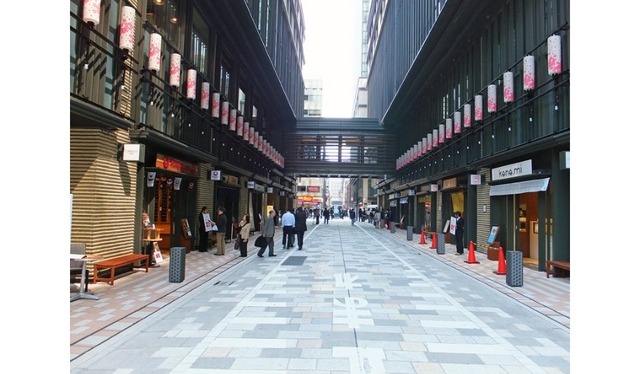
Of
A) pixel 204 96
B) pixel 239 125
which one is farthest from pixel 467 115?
pixel 239 125

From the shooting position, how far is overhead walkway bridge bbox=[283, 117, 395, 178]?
1604 inches

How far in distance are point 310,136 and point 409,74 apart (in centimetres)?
1663

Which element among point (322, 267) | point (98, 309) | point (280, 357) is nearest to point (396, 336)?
point (280, 357)

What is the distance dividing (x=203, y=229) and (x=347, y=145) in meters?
25.8

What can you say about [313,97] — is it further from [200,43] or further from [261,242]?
[261,242]

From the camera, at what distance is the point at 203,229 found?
17094 millimetres

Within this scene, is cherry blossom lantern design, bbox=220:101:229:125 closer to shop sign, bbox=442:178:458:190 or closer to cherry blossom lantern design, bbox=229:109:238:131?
cherry blossom lantern design, bbox=229:109:238:131

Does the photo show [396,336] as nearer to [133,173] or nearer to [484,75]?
[133,173]

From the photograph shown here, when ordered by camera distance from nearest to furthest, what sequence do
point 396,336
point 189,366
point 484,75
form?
point 189,366 → point 396,336 → point 484,75

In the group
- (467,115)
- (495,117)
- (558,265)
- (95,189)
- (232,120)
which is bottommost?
(558,265)

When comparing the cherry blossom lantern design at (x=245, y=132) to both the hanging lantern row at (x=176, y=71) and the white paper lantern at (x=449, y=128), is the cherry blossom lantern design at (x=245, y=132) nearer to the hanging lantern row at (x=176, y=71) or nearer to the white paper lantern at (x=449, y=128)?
the hanging lantern row at (x=176, y=71)

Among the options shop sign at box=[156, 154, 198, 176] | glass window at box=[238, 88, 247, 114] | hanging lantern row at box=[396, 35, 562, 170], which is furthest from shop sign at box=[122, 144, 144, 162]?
glass window at box=[238, 88, 247, 114]

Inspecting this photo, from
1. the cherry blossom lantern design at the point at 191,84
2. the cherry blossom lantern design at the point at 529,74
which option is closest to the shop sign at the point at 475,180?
the cherry blossom lantern design at the point at 529,74

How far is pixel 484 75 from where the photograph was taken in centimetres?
1812
